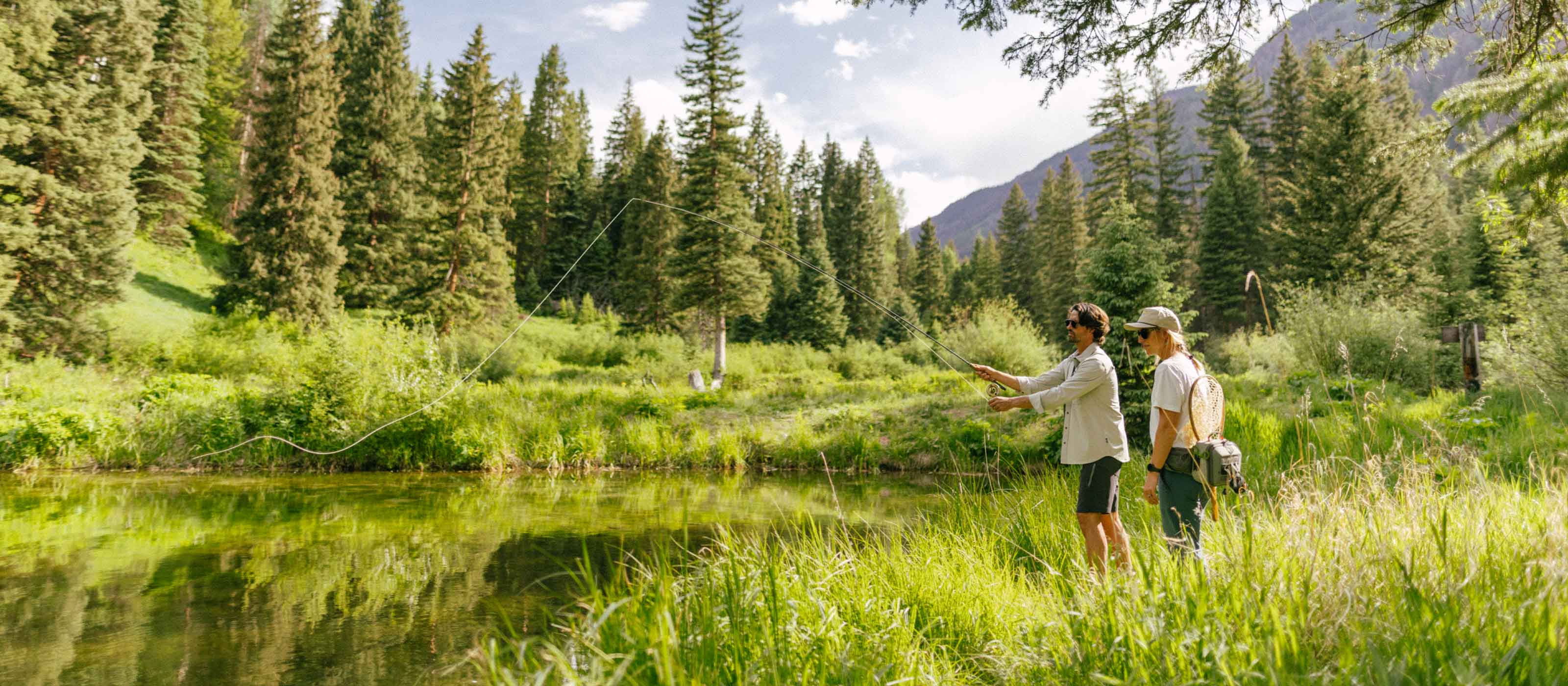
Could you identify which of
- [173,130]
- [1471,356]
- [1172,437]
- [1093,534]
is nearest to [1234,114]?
[1471,356]

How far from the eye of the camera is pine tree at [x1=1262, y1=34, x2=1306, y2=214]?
136 feet

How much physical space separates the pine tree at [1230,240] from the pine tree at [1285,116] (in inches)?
106

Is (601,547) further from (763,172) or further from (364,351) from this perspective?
(763,172)

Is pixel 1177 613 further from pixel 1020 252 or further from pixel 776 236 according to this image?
pixel 1020 252

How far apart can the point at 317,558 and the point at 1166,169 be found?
48718mm

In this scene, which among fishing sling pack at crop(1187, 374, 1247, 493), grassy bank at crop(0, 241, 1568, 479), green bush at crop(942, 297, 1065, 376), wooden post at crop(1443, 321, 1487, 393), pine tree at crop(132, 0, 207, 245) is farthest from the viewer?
pine tree at crop(132, 0, 207, 245)

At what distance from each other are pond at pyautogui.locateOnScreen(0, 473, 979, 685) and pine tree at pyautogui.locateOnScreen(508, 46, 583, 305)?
116 ft

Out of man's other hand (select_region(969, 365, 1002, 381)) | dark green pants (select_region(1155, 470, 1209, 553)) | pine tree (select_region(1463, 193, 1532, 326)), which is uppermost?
pine tree (select_region(1463, 193, 1532, 326))

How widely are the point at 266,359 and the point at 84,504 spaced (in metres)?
10.1

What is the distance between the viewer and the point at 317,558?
715 cm

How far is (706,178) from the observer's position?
26188 millimetres

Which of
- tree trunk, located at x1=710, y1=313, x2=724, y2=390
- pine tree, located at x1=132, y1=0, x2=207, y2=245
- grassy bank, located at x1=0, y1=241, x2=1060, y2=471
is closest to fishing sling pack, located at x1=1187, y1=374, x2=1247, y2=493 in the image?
grassy bank, located at x1=0, y1=241, x2=1060, y2=471

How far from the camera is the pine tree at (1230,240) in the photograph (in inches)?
1506

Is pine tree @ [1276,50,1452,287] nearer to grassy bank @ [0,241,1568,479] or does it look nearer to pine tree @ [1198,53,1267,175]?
grassy bank @ [0,241,1568,479]
